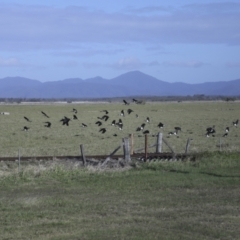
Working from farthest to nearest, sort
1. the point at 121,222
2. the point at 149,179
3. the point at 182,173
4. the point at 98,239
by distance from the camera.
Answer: the point at 182,173
the point at 149,179
the point at 121,222
the point at 98,239

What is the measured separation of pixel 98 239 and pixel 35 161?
12786mm

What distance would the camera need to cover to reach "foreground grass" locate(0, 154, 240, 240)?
456 inches

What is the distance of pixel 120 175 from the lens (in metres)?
20.2

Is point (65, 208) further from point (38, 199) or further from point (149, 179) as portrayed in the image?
point (149, 179)

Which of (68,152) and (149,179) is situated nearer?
(149,179)

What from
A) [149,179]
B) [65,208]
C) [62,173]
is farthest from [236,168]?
[65,208]

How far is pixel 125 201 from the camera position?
599 inches

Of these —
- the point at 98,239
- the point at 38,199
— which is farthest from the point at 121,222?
the point at 38,199

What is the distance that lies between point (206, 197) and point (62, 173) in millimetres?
6016

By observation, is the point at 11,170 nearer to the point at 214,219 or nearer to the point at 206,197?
the point at 206,197

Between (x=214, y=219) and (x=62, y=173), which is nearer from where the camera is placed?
(x=214, y=219)

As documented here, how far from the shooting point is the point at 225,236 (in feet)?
35.9

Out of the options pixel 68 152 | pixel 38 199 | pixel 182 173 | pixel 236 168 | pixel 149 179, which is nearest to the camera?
pixel 38 199

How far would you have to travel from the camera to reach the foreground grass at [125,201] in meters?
11.6
